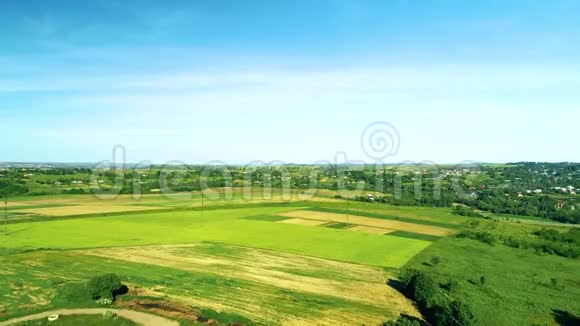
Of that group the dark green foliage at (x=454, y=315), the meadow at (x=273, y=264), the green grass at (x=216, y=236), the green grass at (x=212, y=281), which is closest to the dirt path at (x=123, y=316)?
the meadow at (x=273, y=264)

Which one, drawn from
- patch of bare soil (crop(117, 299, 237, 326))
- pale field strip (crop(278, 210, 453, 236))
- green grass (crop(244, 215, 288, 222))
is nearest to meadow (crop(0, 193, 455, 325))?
green grass (crop(244, 215, 288, 222))

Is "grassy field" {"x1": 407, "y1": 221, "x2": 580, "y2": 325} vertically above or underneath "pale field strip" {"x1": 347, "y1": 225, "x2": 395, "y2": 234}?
underneath

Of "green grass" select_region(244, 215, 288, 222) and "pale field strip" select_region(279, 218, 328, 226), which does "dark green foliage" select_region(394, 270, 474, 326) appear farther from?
"green grass" select_region(244, 215, 288, 222)

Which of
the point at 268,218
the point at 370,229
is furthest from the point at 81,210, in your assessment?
the point at 370,229

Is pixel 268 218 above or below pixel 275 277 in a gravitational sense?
above

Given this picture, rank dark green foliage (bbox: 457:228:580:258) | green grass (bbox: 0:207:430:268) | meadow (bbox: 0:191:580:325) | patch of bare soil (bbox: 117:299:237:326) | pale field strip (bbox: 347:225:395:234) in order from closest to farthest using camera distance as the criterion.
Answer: patch of bare soil (bbox: 117:299:237:326) < meadow (bbox: 0:191:580:325) < green grass (bbox: 0:207:430:268) < dark green foliage (bbox: 457:228:580:258) < pale field strip (bbox: 347:225:395:234)

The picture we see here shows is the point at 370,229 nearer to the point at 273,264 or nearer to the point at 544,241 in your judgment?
the point at 544,241
